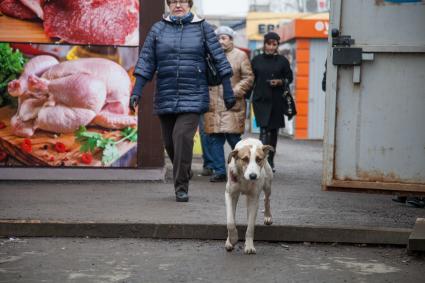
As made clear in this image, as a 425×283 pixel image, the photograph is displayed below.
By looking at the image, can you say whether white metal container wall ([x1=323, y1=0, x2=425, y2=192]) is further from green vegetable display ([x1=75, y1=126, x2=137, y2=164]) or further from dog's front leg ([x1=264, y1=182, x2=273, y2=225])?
green vegetable display ([x1=75, y1=126, x2=137, y2=164])

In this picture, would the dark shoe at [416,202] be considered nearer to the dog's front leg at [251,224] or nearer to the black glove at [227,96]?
the black glove at [227,96]

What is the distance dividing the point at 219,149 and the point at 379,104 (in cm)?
412

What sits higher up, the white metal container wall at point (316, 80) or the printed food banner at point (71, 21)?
the printed food banner at point (71, 21)

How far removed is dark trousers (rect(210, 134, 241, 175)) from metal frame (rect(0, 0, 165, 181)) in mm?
800

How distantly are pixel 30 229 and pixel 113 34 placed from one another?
383cm

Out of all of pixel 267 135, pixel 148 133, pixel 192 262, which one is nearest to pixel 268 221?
pixel 192 262

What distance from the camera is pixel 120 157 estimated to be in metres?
11.2

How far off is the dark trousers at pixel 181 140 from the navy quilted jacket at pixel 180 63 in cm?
11

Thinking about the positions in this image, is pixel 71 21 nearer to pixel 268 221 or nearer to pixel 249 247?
pixel 268 221

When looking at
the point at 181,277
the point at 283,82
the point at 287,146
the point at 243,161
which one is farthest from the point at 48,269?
the point at 287,146

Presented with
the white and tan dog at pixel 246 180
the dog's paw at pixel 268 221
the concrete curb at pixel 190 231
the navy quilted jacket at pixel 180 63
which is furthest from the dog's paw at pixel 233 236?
the navy quilted jacket at pixel 180 63

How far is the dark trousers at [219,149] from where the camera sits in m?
11.7

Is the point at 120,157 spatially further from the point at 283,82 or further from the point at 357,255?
the point at 357,255

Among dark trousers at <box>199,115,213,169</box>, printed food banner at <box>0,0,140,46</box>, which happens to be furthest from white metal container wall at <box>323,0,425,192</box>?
dark trousers at <box>199,115,213,169</box>
